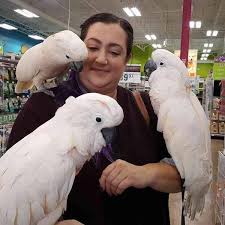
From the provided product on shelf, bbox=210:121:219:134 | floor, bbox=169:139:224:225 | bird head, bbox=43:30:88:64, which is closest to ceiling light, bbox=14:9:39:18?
product on shelf, bbox=210:121:219:134

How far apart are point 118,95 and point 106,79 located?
136 mm

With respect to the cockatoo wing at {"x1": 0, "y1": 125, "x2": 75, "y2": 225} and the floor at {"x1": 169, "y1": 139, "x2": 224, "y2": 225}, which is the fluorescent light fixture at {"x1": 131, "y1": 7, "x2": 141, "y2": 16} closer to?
the floor at {"x1": 169, "y1": 139, "x2": 224, "y2": 225}

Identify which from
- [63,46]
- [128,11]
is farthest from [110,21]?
[128,11]

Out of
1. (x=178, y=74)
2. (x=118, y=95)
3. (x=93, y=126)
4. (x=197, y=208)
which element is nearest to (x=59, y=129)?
(x=93, y=126)

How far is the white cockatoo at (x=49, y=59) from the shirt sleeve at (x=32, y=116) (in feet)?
0.84

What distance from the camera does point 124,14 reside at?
8.79 meters

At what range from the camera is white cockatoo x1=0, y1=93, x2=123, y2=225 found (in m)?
0.80

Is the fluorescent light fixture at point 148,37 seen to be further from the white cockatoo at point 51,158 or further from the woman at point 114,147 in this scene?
the white cockatoo at point 51,158

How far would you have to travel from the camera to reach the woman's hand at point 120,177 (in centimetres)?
90

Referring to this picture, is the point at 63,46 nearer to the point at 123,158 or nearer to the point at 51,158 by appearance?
the point at 123,158

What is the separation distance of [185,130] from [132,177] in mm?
389

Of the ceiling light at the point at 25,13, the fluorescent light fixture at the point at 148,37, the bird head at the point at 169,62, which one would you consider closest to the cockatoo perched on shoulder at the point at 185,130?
the bird head at the point at 169,62

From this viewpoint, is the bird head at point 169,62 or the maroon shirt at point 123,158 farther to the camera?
the bird head at point 169,62

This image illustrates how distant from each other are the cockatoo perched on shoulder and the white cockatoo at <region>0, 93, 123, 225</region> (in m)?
0.43
